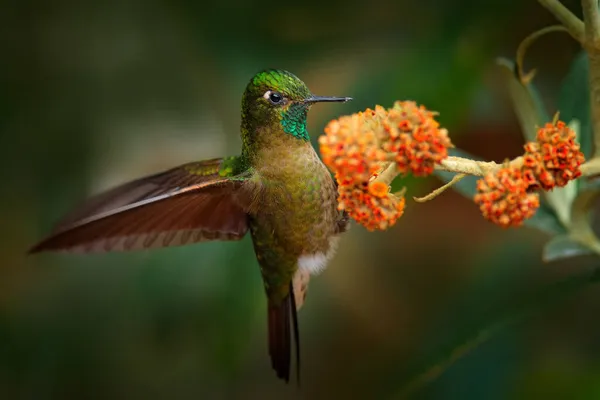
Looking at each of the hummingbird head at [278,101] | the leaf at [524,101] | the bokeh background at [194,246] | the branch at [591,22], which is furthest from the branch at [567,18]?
the bokeh background at [194,246]

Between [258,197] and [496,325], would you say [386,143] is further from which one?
[496,325]

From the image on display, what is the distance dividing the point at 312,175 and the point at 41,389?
1477 mm

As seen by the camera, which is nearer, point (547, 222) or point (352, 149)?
point (352, 149)

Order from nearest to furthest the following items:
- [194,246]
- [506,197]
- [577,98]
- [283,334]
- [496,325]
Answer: [506,197], [577,98], [496,325], [283,334], [194,246]

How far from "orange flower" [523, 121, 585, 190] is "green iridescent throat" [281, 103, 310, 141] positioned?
58cm

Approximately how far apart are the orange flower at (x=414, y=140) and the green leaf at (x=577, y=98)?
578mm

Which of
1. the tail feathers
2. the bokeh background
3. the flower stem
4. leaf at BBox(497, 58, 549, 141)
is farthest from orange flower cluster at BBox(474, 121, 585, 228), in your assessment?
the bokeh background

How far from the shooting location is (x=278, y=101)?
166cm

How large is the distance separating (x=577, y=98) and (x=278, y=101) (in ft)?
2.05

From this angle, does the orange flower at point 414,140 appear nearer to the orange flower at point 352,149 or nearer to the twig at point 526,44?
the orange flower at point 352,149

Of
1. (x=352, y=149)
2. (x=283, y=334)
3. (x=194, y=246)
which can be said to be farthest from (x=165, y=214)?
(x=194, y=246)

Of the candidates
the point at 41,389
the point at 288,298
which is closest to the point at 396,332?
the point at 288,298

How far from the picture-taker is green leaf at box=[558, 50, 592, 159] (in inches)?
65.9

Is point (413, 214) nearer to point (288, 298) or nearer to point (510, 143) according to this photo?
point (510, 143)
